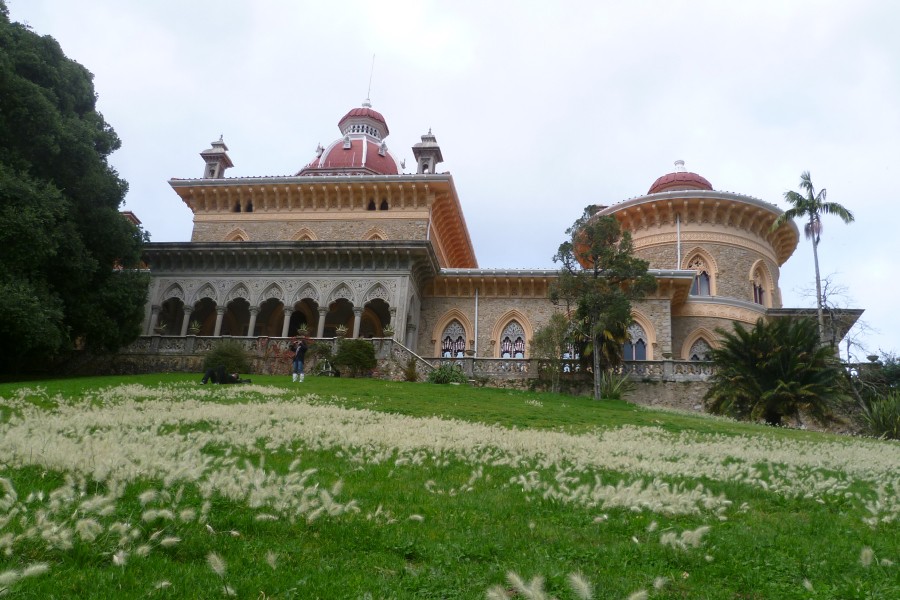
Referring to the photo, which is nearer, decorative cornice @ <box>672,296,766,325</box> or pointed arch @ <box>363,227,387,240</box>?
decorative cornice @ <box>672,296,766,325</box>

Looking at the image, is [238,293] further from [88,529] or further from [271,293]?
[88,529]

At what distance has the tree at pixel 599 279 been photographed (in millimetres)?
24453

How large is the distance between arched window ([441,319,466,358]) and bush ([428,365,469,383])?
278 inches

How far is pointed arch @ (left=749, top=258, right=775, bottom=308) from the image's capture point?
117ft

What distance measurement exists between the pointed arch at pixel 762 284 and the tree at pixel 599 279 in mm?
13454

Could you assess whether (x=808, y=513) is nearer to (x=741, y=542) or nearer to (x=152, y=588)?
(x=741, y=542)

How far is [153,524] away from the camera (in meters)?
4.25

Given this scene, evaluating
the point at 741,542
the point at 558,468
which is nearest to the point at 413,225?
the point at 558,468

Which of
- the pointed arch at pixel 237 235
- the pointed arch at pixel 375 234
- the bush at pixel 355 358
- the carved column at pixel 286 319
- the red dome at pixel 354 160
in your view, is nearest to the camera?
the bush at pixel 355 358

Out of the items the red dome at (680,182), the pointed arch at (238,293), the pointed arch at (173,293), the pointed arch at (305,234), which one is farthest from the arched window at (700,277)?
the pointed arch at (173,293)

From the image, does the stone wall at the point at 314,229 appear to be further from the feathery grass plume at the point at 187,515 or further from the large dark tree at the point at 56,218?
the feathery grass plume at the point at 187,515

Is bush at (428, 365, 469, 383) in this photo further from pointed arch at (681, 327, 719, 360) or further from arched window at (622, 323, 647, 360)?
pointed arch at (681, 327, 719, 360)

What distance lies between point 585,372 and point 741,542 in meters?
22.8

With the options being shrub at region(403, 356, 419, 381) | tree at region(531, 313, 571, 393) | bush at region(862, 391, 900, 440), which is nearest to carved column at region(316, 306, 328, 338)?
shrub at region(403, 356, 419, 381)
